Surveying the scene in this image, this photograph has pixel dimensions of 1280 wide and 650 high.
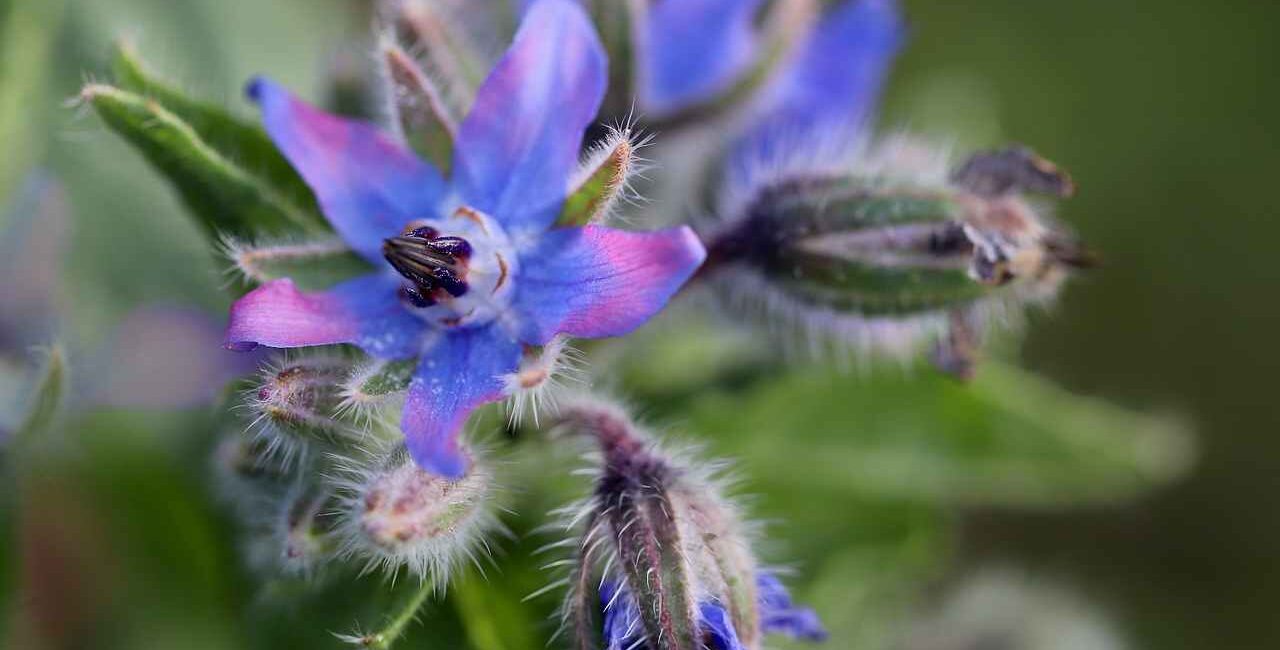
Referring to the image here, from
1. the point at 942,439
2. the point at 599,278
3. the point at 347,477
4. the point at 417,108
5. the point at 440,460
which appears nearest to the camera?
the point at 440,460

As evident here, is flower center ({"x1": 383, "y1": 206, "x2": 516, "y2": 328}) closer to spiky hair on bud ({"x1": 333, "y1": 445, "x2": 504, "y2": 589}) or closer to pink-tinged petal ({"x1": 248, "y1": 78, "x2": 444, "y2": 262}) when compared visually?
pink-tinged petal ({"x1": 248, "y1": 78, "x2": 444, "y2": 262})

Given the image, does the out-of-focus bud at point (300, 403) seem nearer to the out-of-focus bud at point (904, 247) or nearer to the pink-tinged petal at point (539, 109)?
the pink-tinged petal at point (539, 109)

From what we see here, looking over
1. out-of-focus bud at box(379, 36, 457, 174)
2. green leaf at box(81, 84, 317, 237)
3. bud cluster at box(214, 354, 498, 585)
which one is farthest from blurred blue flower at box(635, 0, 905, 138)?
bud cluster at box(214, 354, 498, 585)

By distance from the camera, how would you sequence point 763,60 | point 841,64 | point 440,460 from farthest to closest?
point 841,64 → point 763,60 → point 440,460

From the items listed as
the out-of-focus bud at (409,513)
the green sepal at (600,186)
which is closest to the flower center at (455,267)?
the green sepal at (600,186)

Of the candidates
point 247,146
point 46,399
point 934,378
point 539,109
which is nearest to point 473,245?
point 539,109

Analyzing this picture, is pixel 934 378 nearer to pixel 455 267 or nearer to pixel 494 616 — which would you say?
pixel 494 616
